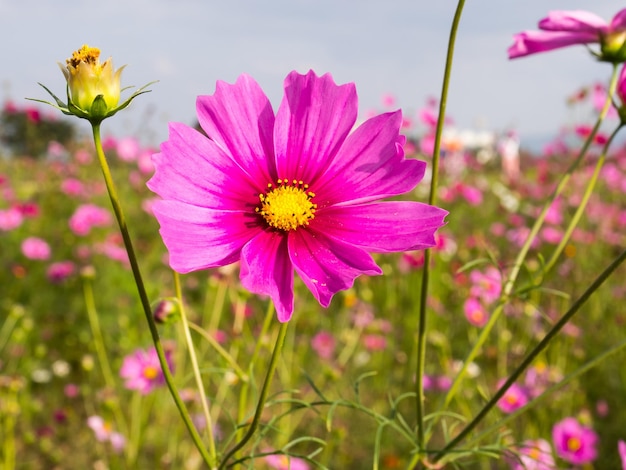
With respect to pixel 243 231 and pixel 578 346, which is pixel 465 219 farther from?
pixel 243 231

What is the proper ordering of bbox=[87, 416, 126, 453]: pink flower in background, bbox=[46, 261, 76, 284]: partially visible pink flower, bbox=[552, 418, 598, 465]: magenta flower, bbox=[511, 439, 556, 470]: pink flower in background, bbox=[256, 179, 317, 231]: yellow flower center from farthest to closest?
bbox=[46, 261, 76, 284]: partially visible pink flower < bbox=[87, 416, 126, 453]: pink flower in background < bbox=[552, 418, 598, 465]: magenta flower < bbox=[511, 439, 556, 470]: pink flower in background < bbox=[256, 179, 317, 231]: yellow flower center

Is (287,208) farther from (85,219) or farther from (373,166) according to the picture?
(85,219)

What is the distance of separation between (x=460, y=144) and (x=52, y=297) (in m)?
2.58

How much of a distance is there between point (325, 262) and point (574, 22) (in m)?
0.33

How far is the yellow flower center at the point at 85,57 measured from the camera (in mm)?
424

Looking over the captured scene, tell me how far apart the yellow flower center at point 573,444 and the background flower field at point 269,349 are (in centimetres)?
5

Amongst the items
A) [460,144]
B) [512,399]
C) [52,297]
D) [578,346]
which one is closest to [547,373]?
[512,399]

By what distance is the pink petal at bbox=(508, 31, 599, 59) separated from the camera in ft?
1.97

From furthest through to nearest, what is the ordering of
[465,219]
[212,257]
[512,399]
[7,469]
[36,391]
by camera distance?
[465,219] → [36,391] → [512,399] → [7,469] → [212,257]

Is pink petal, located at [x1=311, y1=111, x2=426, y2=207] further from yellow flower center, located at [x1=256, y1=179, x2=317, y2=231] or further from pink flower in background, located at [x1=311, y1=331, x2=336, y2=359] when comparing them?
pink flower in background, located at [x1=311, y1=331, x2=336, y2=359]

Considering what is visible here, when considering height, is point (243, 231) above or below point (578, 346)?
above

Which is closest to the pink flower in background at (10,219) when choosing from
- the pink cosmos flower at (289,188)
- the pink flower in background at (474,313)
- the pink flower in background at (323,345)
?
the pink flower in background at (323,345)

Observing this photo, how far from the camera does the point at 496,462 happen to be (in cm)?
173

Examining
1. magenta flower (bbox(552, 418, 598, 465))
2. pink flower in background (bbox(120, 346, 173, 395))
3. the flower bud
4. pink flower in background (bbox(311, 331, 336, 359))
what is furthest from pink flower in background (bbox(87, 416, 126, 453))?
the flower bud
